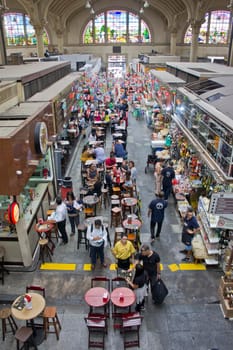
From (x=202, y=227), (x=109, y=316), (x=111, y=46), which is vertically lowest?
(x=109, y=316)

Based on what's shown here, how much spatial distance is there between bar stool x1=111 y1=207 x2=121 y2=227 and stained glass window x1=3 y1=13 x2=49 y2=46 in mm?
37456

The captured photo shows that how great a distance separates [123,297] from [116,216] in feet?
11.4

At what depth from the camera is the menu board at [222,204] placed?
602 centimetres

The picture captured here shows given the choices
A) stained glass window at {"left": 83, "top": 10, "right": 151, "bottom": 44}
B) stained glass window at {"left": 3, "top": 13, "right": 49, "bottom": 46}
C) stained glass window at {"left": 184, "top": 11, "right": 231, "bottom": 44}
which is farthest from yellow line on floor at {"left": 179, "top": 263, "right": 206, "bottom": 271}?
stained glass window at {"left": 83, "top": 10, "right": 151, "bottom": 44}

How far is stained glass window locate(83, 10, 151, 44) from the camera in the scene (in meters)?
42.2

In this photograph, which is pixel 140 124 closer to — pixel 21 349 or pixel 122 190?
pixel 122 190

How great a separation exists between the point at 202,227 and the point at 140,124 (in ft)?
47.6

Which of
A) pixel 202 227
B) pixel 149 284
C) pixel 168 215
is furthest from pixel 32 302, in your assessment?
pixel 168 215

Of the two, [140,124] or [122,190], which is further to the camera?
[140,124]

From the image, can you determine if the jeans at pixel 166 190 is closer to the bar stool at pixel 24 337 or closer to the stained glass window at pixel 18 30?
the bar stool at pixel 24 337

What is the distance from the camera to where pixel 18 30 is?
39.2 meters

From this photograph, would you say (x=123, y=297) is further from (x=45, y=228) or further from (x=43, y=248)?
(x=45, y=228)

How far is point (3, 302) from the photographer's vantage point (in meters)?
6.26

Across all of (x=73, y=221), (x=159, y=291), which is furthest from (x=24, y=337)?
(x=73, y=221)
